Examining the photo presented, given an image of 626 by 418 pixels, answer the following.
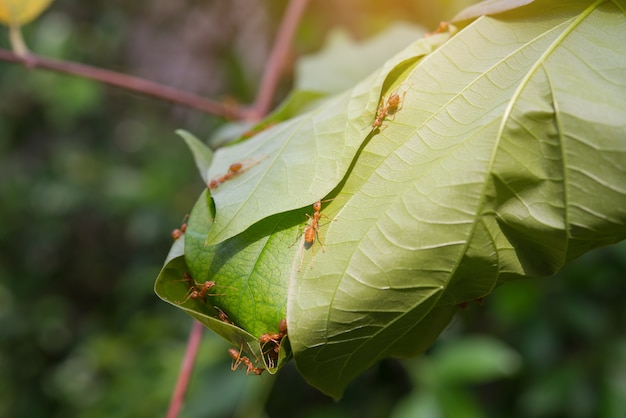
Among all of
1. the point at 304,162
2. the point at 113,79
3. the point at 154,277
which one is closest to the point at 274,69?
the point at 113,79

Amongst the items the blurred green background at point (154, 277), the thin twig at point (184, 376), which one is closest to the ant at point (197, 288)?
the thin twig at point (184, 376)

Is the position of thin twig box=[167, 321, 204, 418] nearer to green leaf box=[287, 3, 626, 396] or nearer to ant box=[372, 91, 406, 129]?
green leaf box=[287, 3, 626, 396]

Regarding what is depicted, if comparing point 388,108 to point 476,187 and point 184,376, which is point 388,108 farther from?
point 184,376

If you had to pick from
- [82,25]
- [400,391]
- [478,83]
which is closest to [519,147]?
[478,83]

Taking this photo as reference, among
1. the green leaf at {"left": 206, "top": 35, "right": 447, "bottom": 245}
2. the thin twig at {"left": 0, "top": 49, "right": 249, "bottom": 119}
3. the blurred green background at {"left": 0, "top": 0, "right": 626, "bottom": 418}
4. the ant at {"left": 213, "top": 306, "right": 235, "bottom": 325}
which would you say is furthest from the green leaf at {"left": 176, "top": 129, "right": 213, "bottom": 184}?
the blurred green background at {"left": 0, "top": 0, "right": 626, "bottom": 418}

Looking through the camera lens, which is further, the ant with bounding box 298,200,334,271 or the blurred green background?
the blurred green background

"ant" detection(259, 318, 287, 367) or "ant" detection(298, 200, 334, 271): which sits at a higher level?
"ant" detection(298, 200, 334, 271)

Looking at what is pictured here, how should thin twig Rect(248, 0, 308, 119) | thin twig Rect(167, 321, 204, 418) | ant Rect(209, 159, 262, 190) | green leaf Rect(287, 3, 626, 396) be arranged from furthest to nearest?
thin twig Rect(248, 0, 308, 119) → thin twig Rect(167, 321, 204, 418) → ant Rect(209, 159, 262, 190) → green leaf Rect(287, 3, 626, 396)
